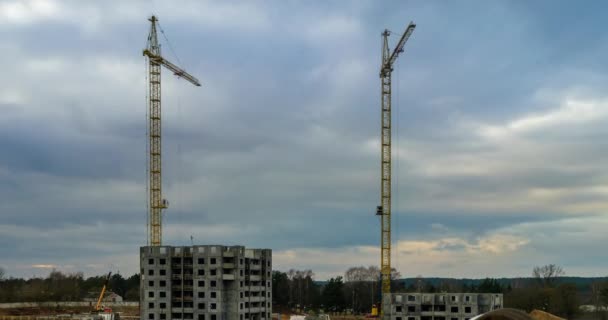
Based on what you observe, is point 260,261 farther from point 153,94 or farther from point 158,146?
point 153,94

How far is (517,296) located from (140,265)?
103 meters

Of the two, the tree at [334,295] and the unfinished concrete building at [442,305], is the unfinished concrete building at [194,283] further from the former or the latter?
the tree at [334,295]

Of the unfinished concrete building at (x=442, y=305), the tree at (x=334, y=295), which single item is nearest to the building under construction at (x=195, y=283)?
the unfinished concrete building at (x=442, y=305)

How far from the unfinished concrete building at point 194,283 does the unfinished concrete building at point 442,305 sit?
26512 mm

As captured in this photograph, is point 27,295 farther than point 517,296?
Yes

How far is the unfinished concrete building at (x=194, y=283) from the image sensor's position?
106 metres

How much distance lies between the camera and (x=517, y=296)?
547ft

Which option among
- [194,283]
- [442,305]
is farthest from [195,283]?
[442,305]

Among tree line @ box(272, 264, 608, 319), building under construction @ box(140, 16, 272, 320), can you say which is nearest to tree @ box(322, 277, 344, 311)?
tree line @ box(272, 264, 608, 319)

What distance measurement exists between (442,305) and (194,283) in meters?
41.0

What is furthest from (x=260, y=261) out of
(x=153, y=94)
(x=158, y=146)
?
(x=153, y=94)

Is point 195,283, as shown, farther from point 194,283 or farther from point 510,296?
point 510,296

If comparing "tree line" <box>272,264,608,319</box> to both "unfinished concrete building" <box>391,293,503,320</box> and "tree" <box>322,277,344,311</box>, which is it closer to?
"tree" <box>322,277,344,311</box>

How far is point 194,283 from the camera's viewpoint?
4208 inches
